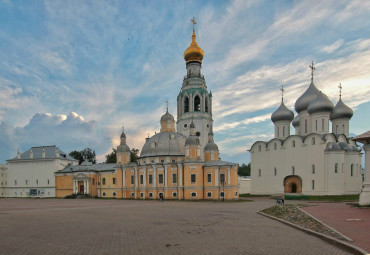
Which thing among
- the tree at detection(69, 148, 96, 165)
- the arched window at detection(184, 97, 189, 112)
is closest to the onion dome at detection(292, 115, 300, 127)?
the arched window at detection(184, 97, 189, 112)

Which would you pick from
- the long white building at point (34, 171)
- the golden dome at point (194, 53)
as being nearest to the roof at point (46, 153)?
the long white building at point (34, 171)

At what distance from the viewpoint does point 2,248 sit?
10.4 metres

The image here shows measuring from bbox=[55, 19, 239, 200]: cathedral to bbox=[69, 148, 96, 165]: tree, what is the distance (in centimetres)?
2678

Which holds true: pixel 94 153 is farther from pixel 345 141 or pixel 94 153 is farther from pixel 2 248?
pixel 2 248

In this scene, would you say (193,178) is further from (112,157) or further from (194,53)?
(112,157)

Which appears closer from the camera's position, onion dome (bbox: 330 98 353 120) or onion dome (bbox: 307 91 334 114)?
onion dome (bbox: 307 91 334 114)

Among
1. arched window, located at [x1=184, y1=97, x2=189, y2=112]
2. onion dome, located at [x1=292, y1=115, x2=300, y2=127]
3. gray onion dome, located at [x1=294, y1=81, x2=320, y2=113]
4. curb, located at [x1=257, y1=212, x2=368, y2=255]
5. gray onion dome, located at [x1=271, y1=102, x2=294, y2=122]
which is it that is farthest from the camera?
arched window, located at [x1=184, y1=97, x2=189, y2=112]

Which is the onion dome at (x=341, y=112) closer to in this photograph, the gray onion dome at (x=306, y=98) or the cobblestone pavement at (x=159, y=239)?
the gray onion dome at (x=306, y=98)

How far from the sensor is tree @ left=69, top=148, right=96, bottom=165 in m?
85.2

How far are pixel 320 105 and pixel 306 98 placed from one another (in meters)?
4.67

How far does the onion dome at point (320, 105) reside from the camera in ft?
154

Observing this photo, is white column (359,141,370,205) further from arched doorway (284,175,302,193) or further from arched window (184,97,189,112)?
arched window (184,97,189,112)

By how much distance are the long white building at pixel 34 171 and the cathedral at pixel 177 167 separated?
6.36ft

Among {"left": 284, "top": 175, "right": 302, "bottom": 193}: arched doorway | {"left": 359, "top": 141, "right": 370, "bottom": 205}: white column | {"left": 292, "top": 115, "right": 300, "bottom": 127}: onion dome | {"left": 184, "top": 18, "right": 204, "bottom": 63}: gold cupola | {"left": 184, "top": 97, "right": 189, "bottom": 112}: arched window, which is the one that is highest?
{"left": 184, "top": 18, "right": 204, "bottom": 63}: gold cupola
